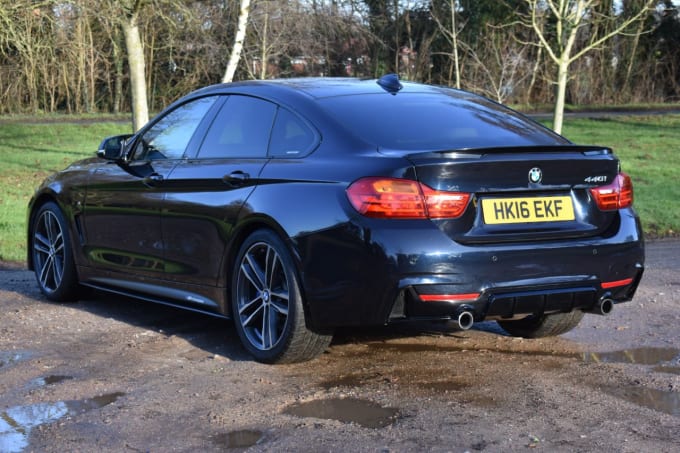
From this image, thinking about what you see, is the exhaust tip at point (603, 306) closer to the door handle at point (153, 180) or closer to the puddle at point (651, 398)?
the puddle at point (651, 398)

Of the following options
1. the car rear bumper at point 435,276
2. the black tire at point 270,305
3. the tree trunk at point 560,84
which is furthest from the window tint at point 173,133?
the tree trunk at point 560,84

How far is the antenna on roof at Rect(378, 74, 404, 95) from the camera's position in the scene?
6227 millimetres

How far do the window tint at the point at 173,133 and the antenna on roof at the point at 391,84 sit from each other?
1060mm

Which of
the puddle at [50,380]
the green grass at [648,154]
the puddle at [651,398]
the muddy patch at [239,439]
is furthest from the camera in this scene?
the green grass at [648,154]

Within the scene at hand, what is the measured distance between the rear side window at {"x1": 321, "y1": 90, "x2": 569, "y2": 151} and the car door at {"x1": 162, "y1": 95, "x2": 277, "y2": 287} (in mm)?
511

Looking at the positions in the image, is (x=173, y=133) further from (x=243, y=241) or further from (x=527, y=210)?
(x=527, y=210)

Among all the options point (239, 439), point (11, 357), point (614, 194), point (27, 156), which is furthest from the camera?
point (27, 156)

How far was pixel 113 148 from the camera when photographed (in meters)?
7.20

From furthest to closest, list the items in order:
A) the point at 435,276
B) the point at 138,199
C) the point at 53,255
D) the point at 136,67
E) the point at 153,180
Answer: the point at 136,67 < the point at 53,255 < the point at 138,199 < the point at 153,180 < the point at 435,276

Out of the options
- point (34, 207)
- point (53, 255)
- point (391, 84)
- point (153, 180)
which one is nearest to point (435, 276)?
point (391, 84)

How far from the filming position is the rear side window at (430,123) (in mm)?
5457

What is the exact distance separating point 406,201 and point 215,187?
1.41 m

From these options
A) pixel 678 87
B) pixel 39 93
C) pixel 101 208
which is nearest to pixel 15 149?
A: pixel 39 93

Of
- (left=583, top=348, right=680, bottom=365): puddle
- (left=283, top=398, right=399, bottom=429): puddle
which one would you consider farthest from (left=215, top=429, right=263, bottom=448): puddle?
(left=583, top=348, right=680, bottom=365): puddle
